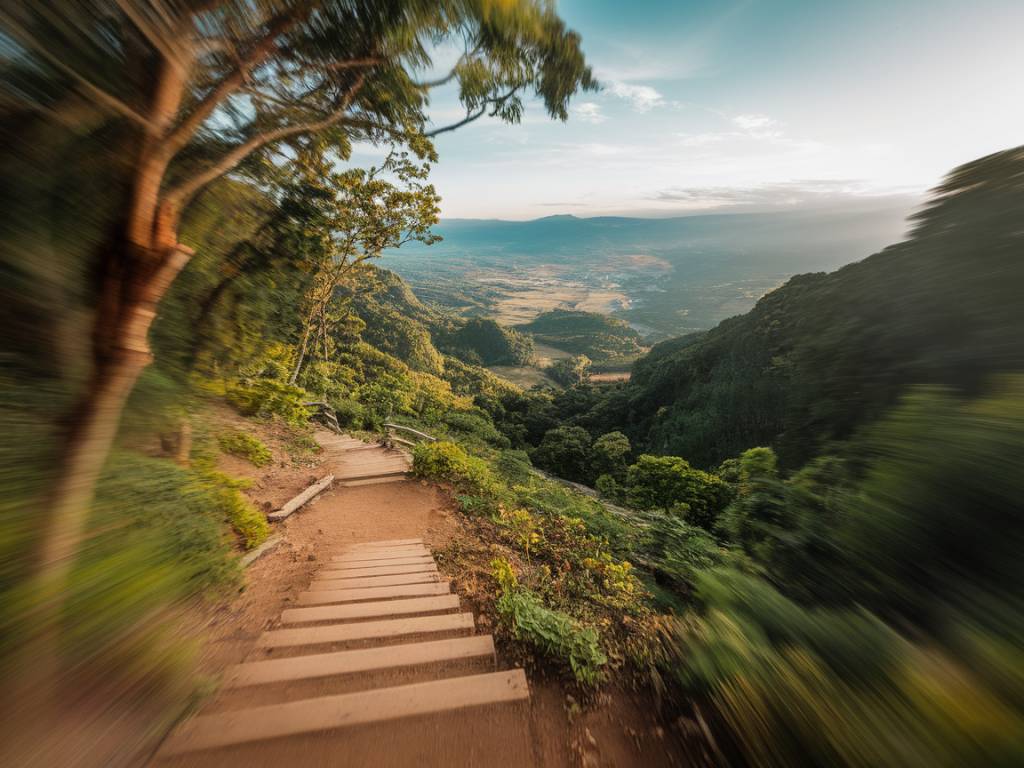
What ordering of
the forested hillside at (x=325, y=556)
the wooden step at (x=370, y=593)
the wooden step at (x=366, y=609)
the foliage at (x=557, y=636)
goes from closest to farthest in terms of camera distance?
1. the forested hillside at (x=325, y=556)
2. the foliage at (x=557, y=636)
3. the wooden step at (x=366, y=609)
4. the wooden step at (x=370, y=593)

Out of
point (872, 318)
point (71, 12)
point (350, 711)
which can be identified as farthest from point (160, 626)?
point (872, 318)

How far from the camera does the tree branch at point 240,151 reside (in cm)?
170

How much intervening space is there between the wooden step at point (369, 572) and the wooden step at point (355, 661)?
1192 mm

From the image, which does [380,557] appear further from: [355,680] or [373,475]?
[373,475]

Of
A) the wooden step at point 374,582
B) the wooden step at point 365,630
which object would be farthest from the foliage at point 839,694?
the wooden step at point 374,582

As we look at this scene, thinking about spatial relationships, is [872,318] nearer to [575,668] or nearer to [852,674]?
[852,674]

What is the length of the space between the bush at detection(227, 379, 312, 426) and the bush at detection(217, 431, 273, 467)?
74.0 inches

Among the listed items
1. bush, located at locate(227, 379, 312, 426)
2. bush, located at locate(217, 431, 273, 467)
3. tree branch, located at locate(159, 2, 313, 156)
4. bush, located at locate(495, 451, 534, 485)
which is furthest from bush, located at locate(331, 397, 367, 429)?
tree branch, located at locate(159, 2, 313, 156)

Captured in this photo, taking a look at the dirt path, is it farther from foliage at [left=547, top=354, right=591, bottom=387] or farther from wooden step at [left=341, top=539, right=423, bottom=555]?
foliage at [left=547, top=354, right=591, bottom=387]

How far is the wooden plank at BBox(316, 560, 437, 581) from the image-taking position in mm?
3441

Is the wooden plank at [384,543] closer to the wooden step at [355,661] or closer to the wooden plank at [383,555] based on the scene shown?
the wooden plank at [383,555]

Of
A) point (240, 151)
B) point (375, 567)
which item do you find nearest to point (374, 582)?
point (375, 567)

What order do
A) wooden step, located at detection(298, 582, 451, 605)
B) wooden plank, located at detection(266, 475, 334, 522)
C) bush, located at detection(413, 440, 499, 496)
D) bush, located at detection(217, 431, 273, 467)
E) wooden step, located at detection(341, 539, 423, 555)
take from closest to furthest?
wooden step, located at detection(298, 582, 451, 605), wooden step, located at detection(341, 539, 423, 555), wooden plank, located at detection(266, 475, 334, 522), bush, located at detection(217, 431, 273, 467), bush, located at detection(413, 440, 499, 496)

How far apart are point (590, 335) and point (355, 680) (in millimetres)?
114624
